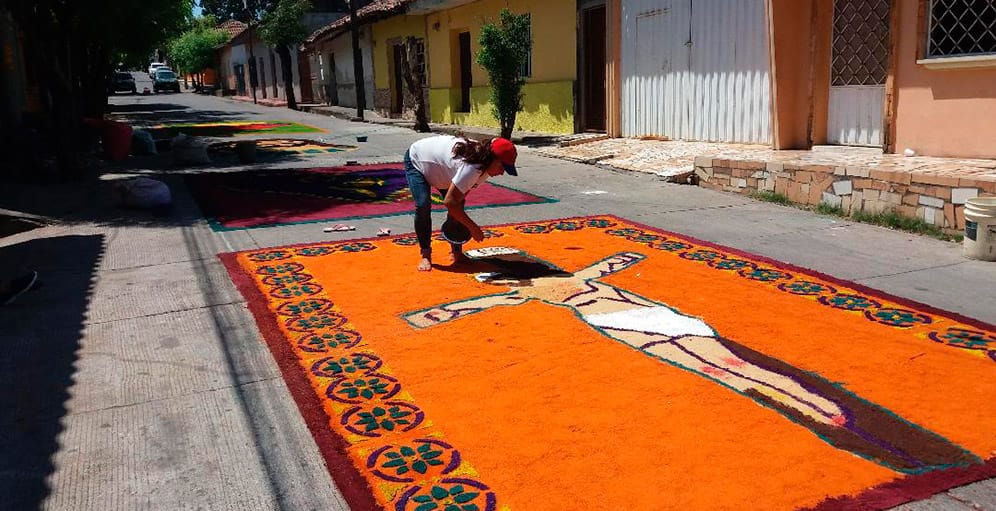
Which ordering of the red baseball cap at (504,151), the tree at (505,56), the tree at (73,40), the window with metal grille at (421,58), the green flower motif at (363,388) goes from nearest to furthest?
1. the green flower motif at (363,388)
2. the red baseball cap at (504,151)
3. the tree at (73,40)
4. the tree at (505,56)
5. the window with metal grille at (421,58)

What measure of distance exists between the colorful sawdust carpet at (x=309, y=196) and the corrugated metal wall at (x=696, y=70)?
12.5ft

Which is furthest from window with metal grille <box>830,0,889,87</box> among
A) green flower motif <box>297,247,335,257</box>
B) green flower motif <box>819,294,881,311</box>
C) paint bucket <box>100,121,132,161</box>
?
paint bucket <box>100,121,132,161</box>

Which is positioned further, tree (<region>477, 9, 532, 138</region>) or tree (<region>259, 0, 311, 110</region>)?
tree (<region>259, 0, 311, 110</region>)

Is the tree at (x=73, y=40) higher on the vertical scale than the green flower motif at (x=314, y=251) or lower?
higher

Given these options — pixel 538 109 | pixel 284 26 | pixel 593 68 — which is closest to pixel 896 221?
pixel 593 68

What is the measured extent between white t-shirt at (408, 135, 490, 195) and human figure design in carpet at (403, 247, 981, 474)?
73 cm

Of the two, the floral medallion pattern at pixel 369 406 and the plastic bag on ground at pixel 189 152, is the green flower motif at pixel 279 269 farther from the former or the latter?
the plastic bag on ground at pixel 189 152

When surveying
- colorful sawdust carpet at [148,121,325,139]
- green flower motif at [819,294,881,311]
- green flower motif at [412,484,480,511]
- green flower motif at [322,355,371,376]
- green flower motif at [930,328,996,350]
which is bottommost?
green flower motif at [412,484,480,511]

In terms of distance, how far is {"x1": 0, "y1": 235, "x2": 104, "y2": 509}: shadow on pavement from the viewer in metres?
2.98

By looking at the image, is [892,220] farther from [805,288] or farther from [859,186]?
[805,288]

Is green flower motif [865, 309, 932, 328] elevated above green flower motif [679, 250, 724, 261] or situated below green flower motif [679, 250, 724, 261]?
below

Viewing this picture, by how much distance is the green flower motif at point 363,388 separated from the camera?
363 cm

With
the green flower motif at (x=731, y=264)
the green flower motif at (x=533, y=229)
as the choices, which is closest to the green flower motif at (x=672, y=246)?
the green flower motif at (x=731, y=264)

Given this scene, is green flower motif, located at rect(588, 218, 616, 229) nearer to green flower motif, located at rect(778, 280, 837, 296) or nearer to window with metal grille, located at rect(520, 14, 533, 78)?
green flower motif, located at rect(778, 280, 837, 296)
